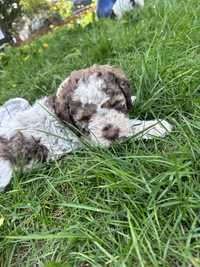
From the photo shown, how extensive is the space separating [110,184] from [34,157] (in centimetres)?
94

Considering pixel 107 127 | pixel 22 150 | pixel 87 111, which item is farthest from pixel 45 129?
pixel 107 127

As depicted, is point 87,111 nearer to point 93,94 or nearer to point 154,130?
point 93,94

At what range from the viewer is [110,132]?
119 inches

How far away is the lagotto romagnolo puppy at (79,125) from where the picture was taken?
3.02m

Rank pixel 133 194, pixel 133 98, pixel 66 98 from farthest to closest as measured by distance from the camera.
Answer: pixel 133 98, pixel 66 98, pixel 133 194

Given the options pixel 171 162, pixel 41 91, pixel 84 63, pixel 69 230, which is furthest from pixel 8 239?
pixel 84 63

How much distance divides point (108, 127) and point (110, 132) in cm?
5

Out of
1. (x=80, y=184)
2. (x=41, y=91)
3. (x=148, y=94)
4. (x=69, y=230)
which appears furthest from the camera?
(x=41, y=91)

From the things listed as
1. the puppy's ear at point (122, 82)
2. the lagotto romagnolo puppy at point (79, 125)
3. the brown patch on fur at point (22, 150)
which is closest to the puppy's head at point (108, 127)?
the lagotto romagnolo puppy at point (79, 125)

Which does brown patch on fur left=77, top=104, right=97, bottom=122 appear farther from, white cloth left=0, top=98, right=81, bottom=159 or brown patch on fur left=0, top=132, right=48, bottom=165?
brown patch on fur left=0, top=132, right=48, bottom=165

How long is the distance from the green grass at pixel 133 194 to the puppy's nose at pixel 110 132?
91 mm

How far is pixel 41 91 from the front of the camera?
171 inches

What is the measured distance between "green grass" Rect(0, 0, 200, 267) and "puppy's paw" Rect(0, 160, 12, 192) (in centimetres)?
7

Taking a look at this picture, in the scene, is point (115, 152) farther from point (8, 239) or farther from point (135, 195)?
point (8, 239)
